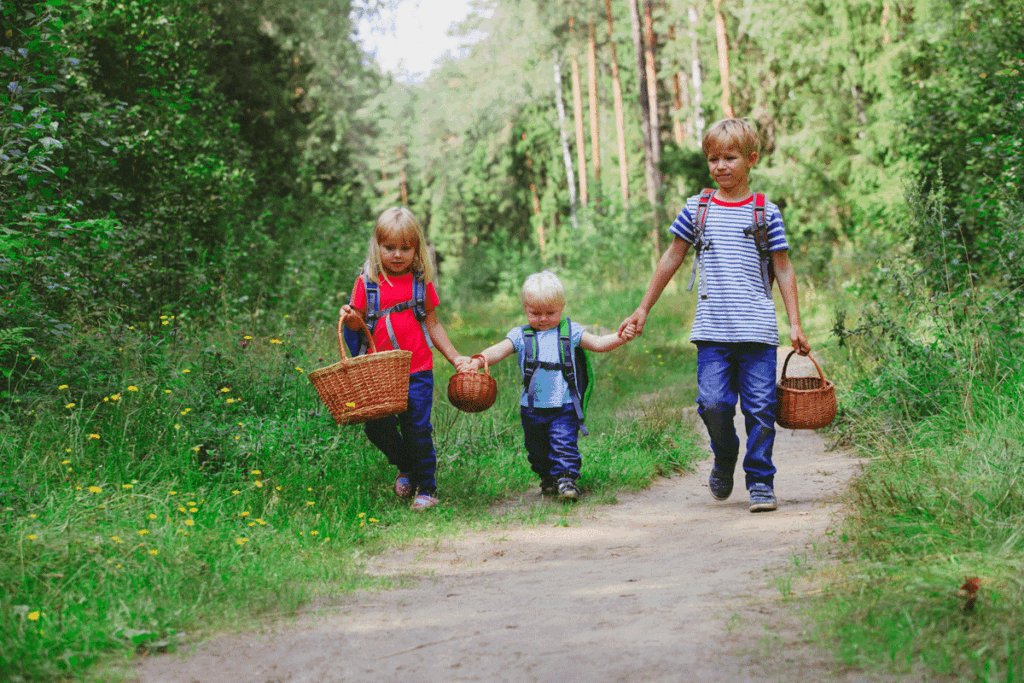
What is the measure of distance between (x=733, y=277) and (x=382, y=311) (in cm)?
Answer: 201

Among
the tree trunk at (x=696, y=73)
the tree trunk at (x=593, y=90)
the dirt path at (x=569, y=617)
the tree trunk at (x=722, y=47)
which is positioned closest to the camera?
the dirt path at (x=569, y=617)

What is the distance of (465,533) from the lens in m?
4.64

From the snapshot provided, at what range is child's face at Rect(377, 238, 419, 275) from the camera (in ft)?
16.3

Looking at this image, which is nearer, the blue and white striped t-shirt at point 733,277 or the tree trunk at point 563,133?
the blue and white striped t-shirt at point 733,277

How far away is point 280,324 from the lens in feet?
29.1

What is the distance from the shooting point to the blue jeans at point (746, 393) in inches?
185

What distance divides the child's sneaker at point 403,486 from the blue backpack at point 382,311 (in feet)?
2.64

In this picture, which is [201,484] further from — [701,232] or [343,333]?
[701,232]

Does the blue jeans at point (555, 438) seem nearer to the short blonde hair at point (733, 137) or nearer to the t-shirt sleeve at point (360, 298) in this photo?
the t-shirt sleeve at point (360, 298)

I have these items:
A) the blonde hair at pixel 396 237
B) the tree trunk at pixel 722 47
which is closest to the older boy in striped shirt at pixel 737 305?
the blonde hair at pixel 396 237

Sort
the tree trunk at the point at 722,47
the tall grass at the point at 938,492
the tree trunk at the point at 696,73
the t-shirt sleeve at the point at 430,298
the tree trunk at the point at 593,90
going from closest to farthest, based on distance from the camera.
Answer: the tall grass at the point at 938,492
the t-shirt sleeve at the point at 430,298
the tree trunk at the point at 722,47
the tree trunk at the point at 696,73
the tree trunk at the point at 593,90

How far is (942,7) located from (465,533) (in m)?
10.1

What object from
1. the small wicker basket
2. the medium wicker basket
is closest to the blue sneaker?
the small wicker basket

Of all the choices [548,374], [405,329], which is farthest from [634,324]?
[405,329]
